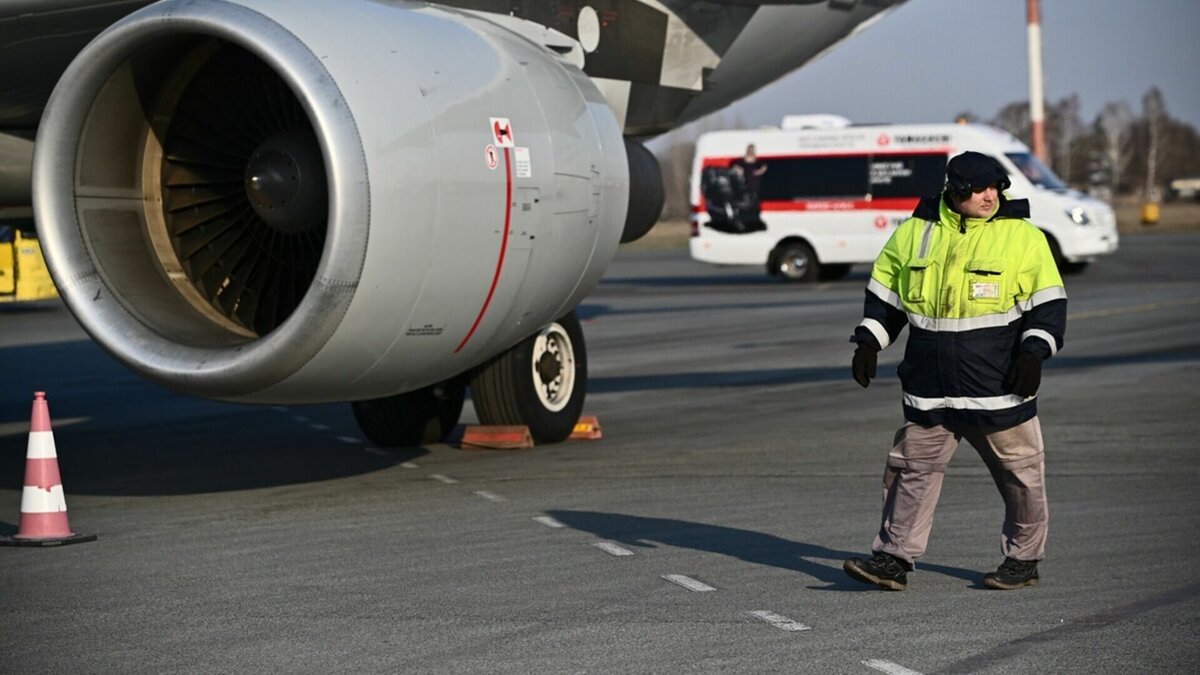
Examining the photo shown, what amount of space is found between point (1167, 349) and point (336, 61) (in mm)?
12135

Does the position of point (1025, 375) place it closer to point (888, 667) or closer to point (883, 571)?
point (883, 571)

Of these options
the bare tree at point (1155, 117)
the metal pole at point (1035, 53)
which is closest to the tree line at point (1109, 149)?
the bare tree at point (1155, 117)

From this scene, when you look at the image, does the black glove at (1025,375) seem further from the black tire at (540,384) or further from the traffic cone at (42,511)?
the black tire at (540,384)

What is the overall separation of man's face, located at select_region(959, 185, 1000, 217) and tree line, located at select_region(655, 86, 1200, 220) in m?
148

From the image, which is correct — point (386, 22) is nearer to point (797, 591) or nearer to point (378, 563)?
point (378, 563)

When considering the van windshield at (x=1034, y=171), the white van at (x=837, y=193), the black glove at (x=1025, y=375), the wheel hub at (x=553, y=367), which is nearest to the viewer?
the black glove at (x=1025, y=375)

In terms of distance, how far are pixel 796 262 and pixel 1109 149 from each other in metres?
140

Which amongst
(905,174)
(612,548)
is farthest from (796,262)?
(612,548)

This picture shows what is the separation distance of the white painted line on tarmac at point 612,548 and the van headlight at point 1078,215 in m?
26.3

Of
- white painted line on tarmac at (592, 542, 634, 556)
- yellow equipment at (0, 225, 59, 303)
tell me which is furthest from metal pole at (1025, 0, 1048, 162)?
white painted line on tarmac at (592, 542, 634, 556)

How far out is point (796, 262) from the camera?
35.4 m

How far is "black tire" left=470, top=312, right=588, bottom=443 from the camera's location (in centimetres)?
1167

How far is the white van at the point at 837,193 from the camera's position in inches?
1321

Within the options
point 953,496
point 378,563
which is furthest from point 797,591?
point 953,496
